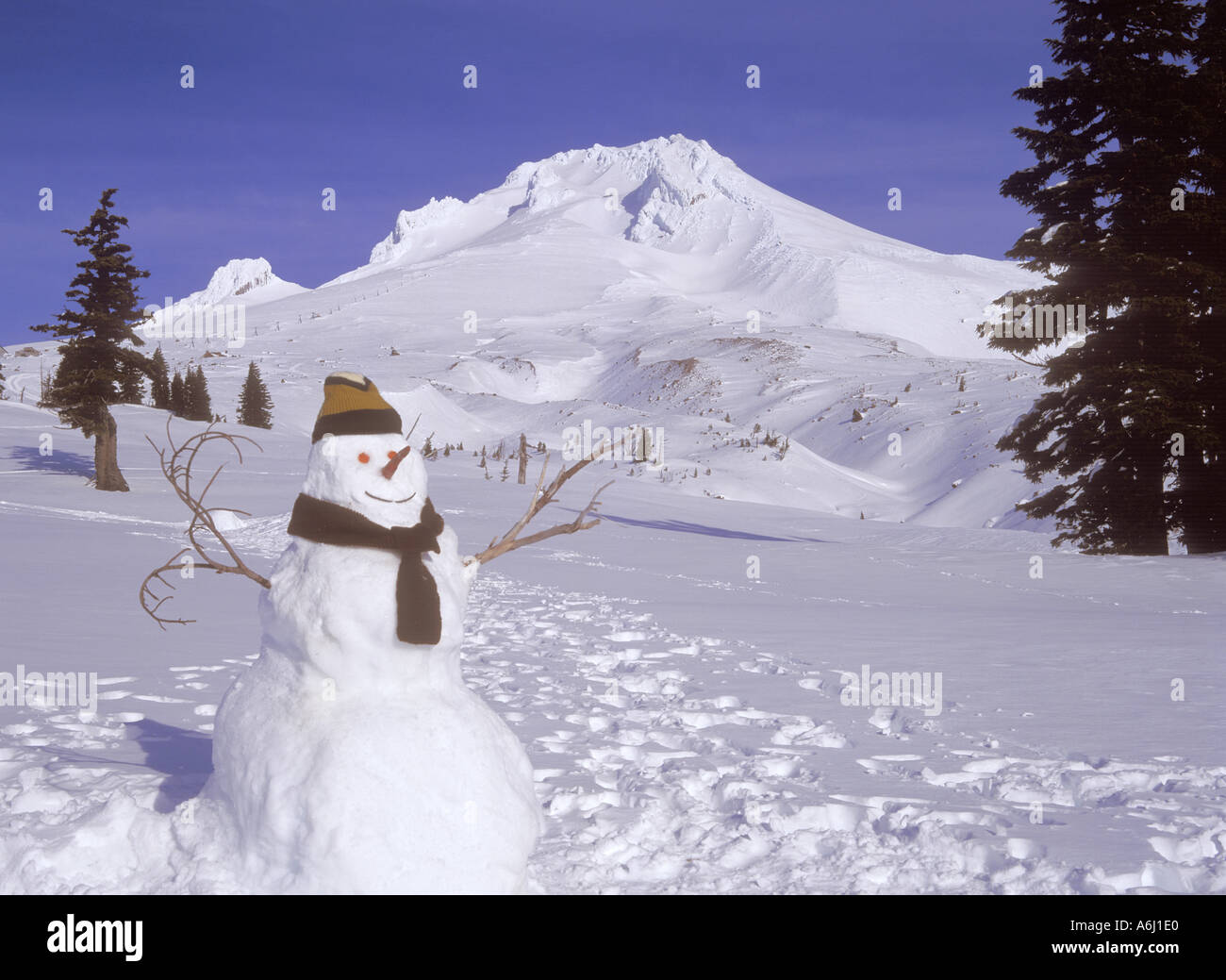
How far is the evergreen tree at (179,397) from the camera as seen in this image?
37500mm

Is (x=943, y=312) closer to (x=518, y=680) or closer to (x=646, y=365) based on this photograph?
(x=646, y=365)

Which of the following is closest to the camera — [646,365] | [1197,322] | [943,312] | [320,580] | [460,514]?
[320,580]

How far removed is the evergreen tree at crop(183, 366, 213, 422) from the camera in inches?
1438

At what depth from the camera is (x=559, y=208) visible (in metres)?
126

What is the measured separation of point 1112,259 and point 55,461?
85.5ft

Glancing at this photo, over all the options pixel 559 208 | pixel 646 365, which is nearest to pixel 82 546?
pixel 646 365

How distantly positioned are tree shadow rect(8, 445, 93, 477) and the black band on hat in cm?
2367

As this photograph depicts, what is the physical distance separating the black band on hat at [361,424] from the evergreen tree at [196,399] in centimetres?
3612

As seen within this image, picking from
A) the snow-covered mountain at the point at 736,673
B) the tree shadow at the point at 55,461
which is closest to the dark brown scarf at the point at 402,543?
the snow-covered mountain at the point at 736,673

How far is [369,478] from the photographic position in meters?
3.03

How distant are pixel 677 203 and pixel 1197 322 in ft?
360

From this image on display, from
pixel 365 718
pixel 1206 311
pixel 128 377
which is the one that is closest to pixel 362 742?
pixel 365 718

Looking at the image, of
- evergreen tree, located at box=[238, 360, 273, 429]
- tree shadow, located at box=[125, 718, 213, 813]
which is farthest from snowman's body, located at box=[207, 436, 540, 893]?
evergreen tree, located at box=[238, 360, 273, 429]

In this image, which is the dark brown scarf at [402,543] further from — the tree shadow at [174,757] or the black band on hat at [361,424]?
the tree shadow at [174,757]
